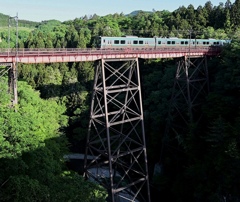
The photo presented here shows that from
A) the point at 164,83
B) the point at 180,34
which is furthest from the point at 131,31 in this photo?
the point at 164,83

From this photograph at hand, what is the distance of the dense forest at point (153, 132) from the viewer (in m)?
10.7

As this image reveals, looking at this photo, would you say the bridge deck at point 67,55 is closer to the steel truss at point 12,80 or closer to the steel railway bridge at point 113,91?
the steel railway bridge at point 113,91

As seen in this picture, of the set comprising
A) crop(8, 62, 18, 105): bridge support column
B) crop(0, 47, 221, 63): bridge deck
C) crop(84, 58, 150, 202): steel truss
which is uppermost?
crop(0, 47, 221, 63): bridge deck

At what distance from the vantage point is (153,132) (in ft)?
81.7

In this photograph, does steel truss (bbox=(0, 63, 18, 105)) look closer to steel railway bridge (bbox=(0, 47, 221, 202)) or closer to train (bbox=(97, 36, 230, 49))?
steel railway bridge (bbox=(0, 47, 221, 202))

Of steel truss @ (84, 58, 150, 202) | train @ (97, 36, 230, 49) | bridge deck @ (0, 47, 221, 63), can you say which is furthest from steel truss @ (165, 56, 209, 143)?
steel truss @ (84, 58, 150, 202)

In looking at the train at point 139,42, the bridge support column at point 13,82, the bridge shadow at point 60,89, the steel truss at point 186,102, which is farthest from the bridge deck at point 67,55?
the bridge shadow at point 60,89

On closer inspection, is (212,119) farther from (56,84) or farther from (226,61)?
(56,84)

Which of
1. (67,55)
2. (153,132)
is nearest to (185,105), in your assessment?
(153,132)

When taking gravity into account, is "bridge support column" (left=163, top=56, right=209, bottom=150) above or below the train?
below

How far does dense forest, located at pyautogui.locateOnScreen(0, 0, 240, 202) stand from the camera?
1067 cm

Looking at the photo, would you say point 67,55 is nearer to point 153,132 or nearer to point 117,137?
point 117,137

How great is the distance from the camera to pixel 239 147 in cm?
1670

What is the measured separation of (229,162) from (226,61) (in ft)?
26.3
